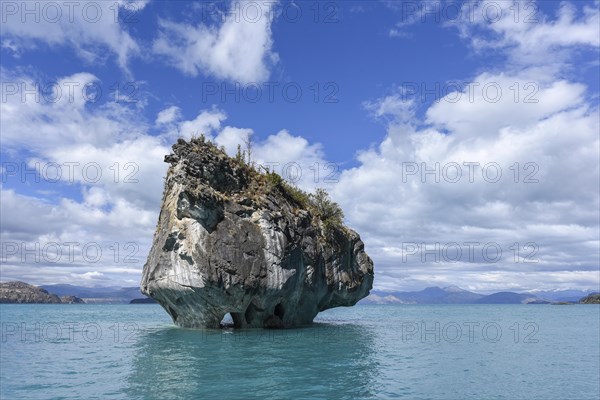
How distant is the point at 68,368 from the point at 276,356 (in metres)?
10.3

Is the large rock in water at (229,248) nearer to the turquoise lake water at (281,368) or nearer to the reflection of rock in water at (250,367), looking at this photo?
the turquoise lake water at (281,368)

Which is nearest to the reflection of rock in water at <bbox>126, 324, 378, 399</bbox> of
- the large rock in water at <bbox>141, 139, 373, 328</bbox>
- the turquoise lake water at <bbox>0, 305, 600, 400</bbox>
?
the turquoise lake water at <bbox>0, 305, 600, 400</bbox>

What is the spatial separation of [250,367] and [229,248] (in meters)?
13.9

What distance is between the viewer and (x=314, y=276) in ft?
136

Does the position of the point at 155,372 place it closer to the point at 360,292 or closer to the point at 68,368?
the point at 68,368

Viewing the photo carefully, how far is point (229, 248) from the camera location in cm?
3428

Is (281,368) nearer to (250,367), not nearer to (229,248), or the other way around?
(250,367)

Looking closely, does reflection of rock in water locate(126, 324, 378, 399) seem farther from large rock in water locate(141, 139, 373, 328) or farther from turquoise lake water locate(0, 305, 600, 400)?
large rock in water locate(141, 139, 373, 328)

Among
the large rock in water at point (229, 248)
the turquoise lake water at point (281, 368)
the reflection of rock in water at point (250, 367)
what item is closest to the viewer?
the reflection of rock in water at point (250, 367)

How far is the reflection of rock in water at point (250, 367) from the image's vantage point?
17094 mm

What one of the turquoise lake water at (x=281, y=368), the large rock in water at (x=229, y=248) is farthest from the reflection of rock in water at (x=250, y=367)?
the large rock in water at (x=229, y=248)

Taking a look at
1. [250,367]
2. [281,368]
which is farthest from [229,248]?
[281,368]

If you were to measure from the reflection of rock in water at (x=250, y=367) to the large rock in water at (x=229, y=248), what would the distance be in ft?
11.5

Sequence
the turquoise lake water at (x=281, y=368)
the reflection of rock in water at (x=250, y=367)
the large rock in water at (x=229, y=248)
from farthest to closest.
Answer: the large rock in water at (x=229, y=248)
the turquoise lake water at (x=281, y=368)
the reflection of rock in water at (x=250, y=367)
